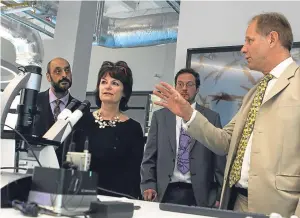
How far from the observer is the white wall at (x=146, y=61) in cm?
609

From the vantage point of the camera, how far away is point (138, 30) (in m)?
4.32

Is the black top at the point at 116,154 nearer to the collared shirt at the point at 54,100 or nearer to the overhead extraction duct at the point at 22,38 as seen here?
the collared shirt at the point at 54,100

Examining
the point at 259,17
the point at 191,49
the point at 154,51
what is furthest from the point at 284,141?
the point at 154,51

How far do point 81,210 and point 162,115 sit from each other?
154 cm

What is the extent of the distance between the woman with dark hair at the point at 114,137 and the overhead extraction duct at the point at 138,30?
2.32m

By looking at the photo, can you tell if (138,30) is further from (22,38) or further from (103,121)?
(103,121)

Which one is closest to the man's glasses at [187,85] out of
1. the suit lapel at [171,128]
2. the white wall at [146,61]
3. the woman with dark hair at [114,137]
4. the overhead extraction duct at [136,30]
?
the suit lapel at [171,128]

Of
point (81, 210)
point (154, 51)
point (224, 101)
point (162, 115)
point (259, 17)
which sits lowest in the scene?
point (81, 210)

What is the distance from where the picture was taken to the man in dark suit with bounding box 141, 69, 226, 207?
2104 millimetres

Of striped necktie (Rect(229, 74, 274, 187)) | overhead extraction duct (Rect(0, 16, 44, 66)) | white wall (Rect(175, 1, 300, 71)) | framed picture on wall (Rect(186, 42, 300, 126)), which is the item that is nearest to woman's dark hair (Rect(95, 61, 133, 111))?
striped necktie (Rect(229, 74, 274, 187))

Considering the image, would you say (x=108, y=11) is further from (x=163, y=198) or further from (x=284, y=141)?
(x=284, y=141)

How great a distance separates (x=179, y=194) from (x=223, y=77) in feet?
4.07

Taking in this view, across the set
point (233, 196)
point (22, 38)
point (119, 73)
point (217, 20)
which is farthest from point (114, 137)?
point (22, 38)

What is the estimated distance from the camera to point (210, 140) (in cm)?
163
